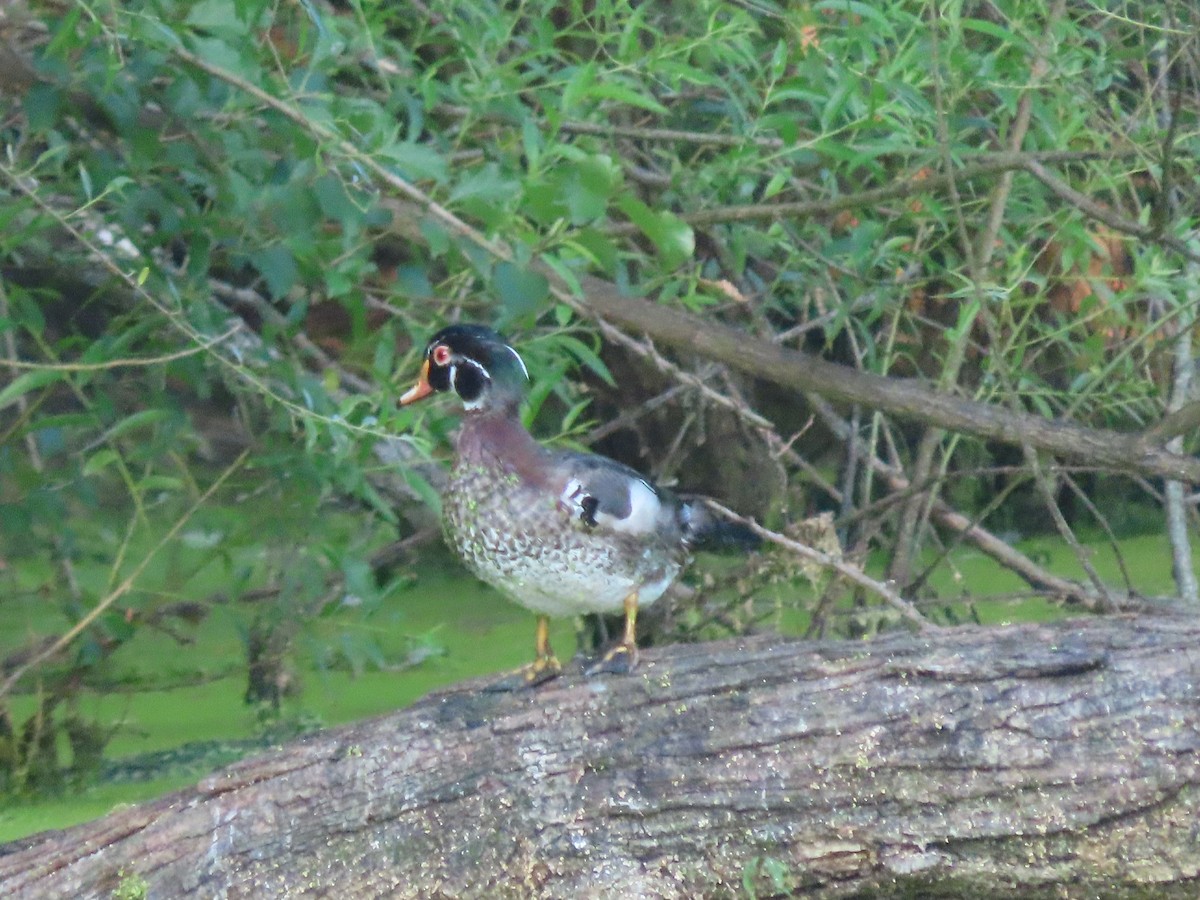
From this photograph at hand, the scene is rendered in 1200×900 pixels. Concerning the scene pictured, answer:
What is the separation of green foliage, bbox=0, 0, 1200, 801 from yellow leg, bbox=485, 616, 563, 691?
0.38 m

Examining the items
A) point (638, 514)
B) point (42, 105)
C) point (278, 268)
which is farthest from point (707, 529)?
point (42, 105)

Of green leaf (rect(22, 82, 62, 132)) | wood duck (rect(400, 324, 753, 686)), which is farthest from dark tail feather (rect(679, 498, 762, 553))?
green leaf (rect(22, 82, 62, 132))

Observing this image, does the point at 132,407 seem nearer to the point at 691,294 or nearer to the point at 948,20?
the point at 691,294

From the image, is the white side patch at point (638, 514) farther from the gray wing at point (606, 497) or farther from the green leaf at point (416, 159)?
the green leaf at point (416, 159)

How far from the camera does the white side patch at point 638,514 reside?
2.08 m

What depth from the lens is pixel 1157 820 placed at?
1.82 metres

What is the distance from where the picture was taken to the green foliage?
2105 mm


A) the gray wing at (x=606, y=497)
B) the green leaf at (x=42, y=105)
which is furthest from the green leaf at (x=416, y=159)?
the green leaf at (x=42, y=105)

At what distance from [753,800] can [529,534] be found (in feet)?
1.65

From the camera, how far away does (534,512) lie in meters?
2.04

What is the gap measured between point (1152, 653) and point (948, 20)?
1077mm

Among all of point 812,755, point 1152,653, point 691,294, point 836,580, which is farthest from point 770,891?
point 691,294

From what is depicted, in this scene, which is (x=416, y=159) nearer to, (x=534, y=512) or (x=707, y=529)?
(x=534, y=512)

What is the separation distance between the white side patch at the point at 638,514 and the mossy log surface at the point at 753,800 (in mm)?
287
